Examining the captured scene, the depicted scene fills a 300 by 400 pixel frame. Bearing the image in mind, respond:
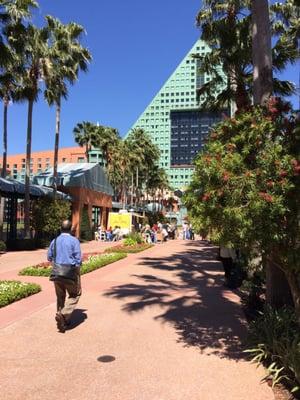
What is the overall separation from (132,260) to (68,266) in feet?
41.4

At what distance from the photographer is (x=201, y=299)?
11094mm

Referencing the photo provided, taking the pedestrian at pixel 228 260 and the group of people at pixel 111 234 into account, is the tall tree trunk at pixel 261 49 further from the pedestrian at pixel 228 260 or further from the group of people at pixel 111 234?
the group of people at pixel 111 234

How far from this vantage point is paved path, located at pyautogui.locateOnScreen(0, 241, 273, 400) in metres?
5.33

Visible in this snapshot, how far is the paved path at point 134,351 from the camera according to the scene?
17.5ft

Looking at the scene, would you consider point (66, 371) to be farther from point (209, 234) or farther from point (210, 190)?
point (210, 190)

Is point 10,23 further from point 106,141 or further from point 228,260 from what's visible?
point 106,141

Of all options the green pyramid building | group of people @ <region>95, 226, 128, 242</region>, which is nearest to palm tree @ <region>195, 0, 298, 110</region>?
group of people @ <region>95, 226, 128, 242</region>

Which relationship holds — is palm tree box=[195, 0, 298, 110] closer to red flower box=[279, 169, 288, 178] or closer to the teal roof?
red flower box=[279, 169, 288, 178]

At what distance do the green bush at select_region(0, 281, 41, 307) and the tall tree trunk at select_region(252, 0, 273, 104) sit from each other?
6002 millimetres

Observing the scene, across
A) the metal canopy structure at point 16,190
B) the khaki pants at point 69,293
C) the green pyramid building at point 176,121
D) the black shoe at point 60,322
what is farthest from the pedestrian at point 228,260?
the green pyramid building at point 176,121

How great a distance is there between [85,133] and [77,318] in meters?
47.8

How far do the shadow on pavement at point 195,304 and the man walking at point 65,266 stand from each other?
179cm

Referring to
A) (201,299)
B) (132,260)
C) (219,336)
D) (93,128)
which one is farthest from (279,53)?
(93,128)

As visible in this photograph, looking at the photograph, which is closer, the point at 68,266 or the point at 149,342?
the point at 149,342
